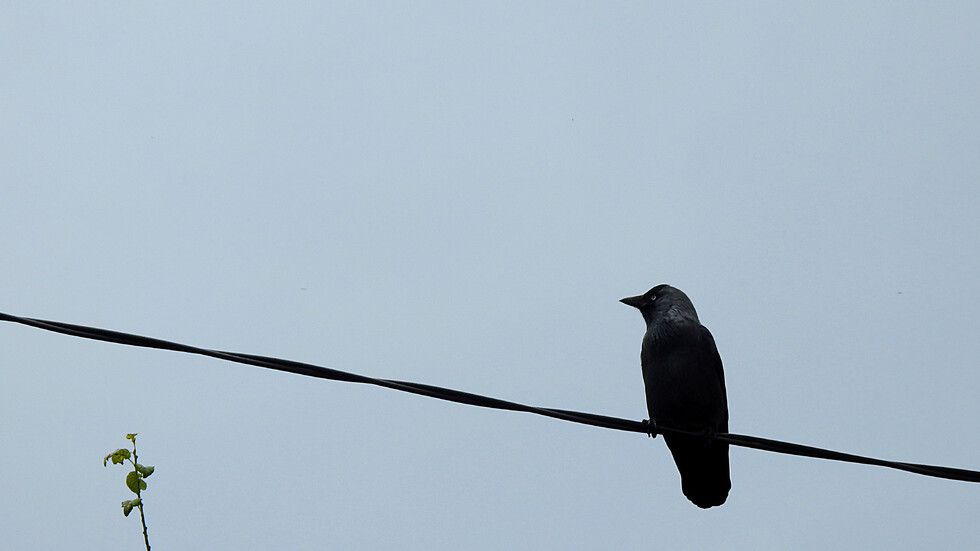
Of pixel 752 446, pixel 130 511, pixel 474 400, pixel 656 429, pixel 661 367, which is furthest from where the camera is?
pixel 661 367

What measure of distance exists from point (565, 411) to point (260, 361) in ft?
4.10

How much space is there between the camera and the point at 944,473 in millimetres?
4238

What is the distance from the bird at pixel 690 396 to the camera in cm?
679

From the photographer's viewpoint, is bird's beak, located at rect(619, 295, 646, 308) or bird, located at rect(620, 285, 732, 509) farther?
bird's beak, located at rect(619, 295, 646, 308)

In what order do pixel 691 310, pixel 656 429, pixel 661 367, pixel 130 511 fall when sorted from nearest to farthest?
pixel 130 511 < pixel 656 429 < pixel 661 367 < pixel 691 310

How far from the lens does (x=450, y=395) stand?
412cm

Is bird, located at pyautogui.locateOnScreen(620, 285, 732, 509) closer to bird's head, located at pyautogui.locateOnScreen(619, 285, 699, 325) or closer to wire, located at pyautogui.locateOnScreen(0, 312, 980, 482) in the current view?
bird's head, located at pyautogui.locateOnScreen(619, 285, 699, 325)

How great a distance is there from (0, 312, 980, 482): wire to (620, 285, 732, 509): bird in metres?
2.10

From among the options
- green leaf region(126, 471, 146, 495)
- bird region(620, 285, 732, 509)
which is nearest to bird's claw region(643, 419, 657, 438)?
bird region(620, 285, 732, 509)

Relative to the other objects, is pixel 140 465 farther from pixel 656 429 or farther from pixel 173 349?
pixel 656 429

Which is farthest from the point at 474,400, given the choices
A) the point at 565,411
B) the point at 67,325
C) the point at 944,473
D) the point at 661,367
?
the point at 661,367

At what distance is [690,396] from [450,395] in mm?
3014

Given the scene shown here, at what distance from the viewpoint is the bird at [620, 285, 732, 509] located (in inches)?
267

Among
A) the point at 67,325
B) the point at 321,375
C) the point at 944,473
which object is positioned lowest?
the point at 944,473
